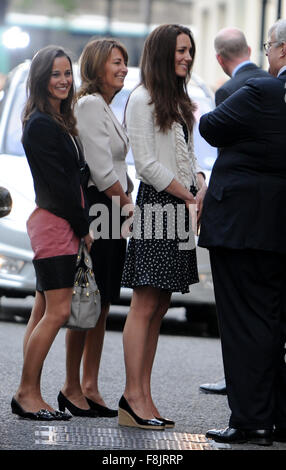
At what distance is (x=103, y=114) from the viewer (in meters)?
6.84

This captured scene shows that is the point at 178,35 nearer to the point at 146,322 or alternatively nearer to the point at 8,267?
the point at 146,322

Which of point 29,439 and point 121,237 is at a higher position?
point 121,237

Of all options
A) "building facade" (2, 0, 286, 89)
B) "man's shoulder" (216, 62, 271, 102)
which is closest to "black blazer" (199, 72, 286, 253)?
"man's shoulder" (216, 62, 271, 102)

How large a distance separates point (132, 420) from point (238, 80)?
2.52 meters

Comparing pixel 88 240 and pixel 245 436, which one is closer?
pixel 245 436

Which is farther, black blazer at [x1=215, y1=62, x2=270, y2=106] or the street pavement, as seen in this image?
black blazer at [x1=215, y1=62, x2=270, y2=106]

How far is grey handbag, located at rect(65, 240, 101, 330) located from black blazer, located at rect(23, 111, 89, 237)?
0.16 m

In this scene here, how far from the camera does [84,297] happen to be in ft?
21.6

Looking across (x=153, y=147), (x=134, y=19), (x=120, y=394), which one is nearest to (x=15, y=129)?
(x=120, y=394)

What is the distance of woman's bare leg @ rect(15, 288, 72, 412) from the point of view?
6.55m

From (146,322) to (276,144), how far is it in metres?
1.18

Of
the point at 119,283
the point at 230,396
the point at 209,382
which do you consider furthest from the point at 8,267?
the point at 230,396

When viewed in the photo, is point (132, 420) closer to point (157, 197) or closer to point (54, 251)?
point (54, 251)

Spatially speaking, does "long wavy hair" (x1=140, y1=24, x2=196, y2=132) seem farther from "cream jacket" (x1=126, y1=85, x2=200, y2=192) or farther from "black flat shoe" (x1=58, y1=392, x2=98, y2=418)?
"black flat shoe" (x1=58, y1=392, x2=98, y2=418)
